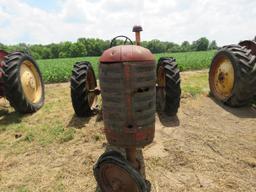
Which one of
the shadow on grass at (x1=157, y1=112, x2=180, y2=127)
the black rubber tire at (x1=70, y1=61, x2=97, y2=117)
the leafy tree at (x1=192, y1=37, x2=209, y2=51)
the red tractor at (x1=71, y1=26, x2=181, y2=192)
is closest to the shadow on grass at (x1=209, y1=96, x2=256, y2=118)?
the shadow on grass at (x1=157, y1=112, x2=180, y2=127)

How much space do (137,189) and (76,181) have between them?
1161mm

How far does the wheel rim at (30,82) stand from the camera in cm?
701

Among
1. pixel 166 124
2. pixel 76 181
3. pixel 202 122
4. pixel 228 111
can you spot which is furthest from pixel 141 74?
pixel 228 111

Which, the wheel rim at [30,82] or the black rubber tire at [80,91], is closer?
the black rubber tire at [80,91]

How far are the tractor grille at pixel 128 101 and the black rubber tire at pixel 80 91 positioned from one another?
266 cm

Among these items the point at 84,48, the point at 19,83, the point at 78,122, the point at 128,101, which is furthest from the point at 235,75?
the point at 84,48

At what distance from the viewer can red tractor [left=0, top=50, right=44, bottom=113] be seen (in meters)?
6.12

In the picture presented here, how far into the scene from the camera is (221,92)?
7219 millimetres

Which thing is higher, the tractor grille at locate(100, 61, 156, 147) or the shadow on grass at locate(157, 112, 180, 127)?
the tractor grille at locate(100, 61, 156, 147)

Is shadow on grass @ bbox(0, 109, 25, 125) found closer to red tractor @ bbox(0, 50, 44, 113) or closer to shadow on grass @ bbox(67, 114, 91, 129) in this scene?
red tractor @ bbox(0, 50, 44, 113)

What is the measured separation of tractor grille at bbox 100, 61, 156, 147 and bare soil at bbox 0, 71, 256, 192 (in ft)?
3.17

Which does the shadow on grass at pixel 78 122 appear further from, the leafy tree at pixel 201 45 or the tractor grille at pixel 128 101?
the leafy tree at pixel 201 45

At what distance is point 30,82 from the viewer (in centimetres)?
719

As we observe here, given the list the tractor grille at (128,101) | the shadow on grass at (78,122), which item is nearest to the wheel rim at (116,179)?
the tractor grille at (128,101)
